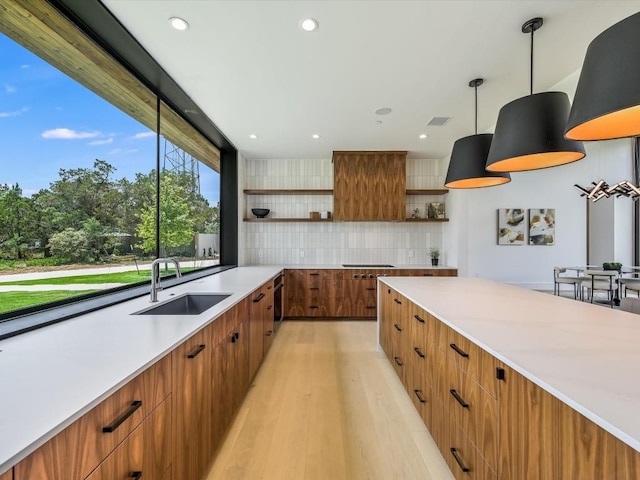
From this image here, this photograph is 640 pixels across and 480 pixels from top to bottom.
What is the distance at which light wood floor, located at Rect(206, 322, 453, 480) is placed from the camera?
64.9 inches

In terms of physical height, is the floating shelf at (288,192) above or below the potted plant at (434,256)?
above

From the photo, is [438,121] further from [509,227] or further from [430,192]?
[509,227]

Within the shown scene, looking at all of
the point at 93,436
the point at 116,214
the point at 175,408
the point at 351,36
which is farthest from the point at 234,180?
the point at 93,436

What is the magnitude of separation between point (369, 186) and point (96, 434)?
435 centimetres

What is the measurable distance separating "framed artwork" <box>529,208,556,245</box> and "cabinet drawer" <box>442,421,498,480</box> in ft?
22.3

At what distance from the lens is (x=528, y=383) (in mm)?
980

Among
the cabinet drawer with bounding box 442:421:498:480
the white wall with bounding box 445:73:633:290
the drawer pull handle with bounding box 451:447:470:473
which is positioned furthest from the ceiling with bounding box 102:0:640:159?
the white wall with bounding box 445:73:633:290

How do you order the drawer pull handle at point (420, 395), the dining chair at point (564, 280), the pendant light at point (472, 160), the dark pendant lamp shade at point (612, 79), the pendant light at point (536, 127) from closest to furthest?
1. the dark pendant lamp shade at point (612, 79)
2. the pendant light at point (536, 127)
3. the drawer pull handle at point (420, 395)
4. the pendant light at point (472, 160)
5. the dining chair at point (564, 280)

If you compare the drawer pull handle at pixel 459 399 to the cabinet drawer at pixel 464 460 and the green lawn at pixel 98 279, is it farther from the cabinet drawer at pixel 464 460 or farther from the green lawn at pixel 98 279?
the green lawn at pixel 98 279

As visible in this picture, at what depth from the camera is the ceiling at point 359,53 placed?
177cm

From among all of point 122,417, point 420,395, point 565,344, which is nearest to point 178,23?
point 122,417

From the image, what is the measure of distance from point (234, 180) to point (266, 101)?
192 cm

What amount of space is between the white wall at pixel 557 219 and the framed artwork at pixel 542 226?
11 cm

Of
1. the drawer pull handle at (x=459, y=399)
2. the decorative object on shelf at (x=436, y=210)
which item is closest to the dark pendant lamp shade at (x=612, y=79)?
the drawer pull handle at (x=459, y=399)
